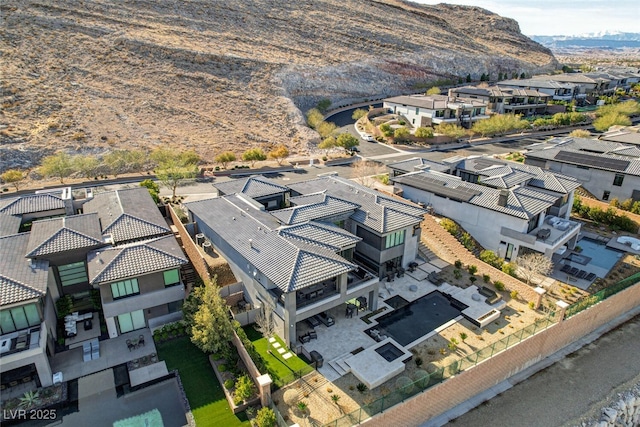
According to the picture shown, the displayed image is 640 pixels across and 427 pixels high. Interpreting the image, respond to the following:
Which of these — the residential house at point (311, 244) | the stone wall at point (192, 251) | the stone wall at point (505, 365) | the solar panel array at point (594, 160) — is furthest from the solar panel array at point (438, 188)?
the stone wall at point (192, 251)

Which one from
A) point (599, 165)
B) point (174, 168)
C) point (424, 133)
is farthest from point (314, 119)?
point (599, 165)

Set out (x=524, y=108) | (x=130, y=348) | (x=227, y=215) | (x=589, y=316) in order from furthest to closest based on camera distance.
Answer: (x=524, y=108)
(x=227, y=215)
(x=589, y=316)
(x=130, y=348)

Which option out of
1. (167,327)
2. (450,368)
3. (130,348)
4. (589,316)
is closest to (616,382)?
(589,316)

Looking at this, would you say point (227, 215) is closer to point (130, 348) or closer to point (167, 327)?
point (167, 327)

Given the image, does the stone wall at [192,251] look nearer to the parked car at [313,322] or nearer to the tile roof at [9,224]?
the parked car at [313,322]

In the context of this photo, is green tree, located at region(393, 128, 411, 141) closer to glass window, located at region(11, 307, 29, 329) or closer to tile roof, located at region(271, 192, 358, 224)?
tile roof, located at region(271, 192, 358, 224)

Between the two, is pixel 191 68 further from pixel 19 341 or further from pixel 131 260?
pixel 19 341

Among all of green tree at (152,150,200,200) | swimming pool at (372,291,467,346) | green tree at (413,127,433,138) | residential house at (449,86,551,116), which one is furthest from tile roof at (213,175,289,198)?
residential house at (449,86,551,116)
